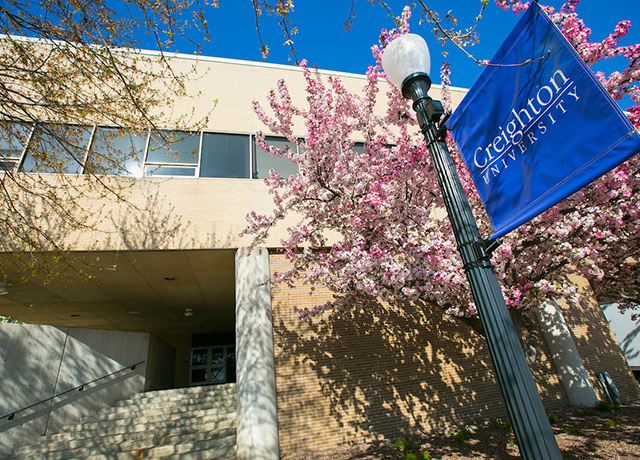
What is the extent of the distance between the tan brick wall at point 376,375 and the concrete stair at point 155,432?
1.94 meters

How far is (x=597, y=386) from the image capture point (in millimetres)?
8438

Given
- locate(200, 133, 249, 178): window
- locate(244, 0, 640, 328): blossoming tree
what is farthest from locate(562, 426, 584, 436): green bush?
locate(200, 133, 249, 178): window

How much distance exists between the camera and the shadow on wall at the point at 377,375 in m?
6.77

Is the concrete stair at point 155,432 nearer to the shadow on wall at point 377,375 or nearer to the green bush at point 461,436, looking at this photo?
the shadow on wall at point 377,375

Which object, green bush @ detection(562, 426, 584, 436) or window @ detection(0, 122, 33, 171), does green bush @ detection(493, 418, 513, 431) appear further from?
window @ detection(0, 122, 33, 171)

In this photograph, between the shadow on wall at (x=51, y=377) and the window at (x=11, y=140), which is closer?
the window at (x=11, y=140)

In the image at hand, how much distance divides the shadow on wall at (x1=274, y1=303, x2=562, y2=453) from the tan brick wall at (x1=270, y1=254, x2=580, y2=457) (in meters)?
0.02

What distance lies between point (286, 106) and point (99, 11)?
2.90 m

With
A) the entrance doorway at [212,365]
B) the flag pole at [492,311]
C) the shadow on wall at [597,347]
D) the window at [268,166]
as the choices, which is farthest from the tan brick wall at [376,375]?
the entrance doorway at [212,365]

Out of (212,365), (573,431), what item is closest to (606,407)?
(573,431)

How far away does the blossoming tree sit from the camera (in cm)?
448

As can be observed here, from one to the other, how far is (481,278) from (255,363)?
5.69 metres

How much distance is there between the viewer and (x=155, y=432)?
7680 millimetres

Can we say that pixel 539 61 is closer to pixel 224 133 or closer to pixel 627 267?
pixel 627 267
